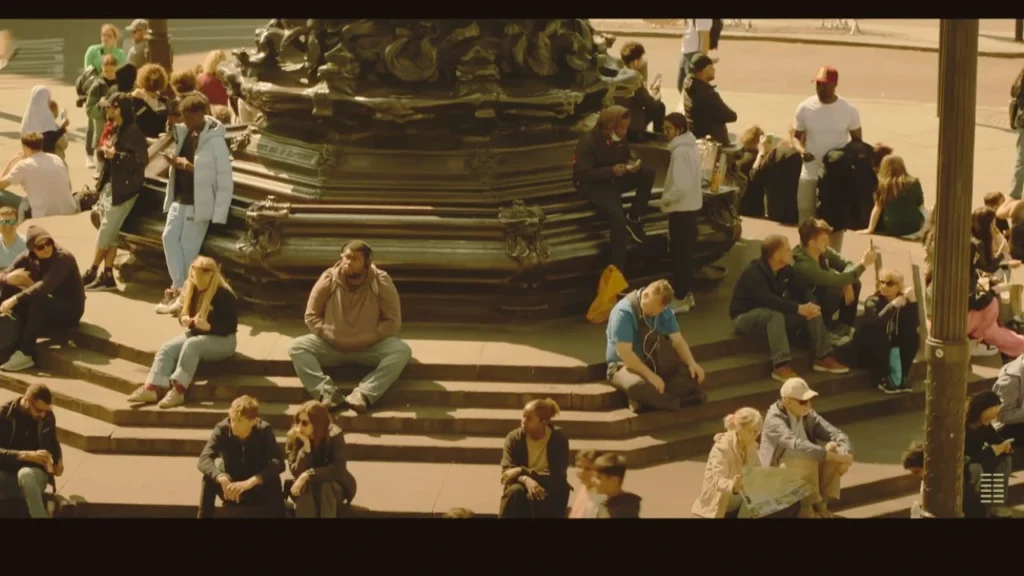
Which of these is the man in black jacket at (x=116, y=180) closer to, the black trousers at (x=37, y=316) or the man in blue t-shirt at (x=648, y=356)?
the black trousers at (x=37, y=316)

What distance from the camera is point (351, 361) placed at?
15.1m

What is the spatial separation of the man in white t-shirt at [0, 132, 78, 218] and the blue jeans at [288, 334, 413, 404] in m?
5.45

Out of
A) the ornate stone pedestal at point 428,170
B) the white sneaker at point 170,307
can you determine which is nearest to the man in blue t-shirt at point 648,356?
the ornate stone pedestal at point 428,170

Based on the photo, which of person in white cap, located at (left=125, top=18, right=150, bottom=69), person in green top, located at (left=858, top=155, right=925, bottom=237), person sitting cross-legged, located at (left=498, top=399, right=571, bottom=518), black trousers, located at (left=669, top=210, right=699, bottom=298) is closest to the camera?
person sitting cross-legged, located at (left=498, top=399, right=571, bottom=518)

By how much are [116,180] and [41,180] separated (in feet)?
9.24

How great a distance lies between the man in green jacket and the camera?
15.9 m

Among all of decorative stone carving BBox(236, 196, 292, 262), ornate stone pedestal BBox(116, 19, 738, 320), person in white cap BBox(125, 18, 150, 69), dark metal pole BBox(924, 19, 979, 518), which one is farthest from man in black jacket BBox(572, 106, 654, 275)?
person in white cap BBox(125, 18, 150, 69)

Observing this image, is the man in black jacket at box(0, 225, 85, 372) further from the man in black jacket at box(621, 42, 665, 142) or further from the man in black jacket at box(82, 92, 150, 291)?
the man in black jacket at box(621, 42, 665, 142)

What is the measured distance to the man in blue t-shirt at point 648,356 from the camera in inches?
578

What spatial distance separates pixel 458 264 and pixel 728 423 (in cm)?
318

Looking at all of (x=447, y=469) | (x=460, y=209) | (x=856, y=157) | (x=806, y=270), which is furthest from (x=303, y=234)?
(x=856, y=157)

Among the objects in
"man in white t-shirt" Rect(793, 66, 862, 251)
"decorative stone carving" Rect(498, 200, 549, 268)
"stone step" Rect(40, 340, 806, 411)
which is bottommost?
"stone step" Rect(40, 340, 806, 411)

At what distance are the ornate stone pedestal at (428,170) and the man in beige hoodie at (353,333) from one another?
1.17 m

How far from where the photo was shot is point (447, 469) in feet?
47.8
